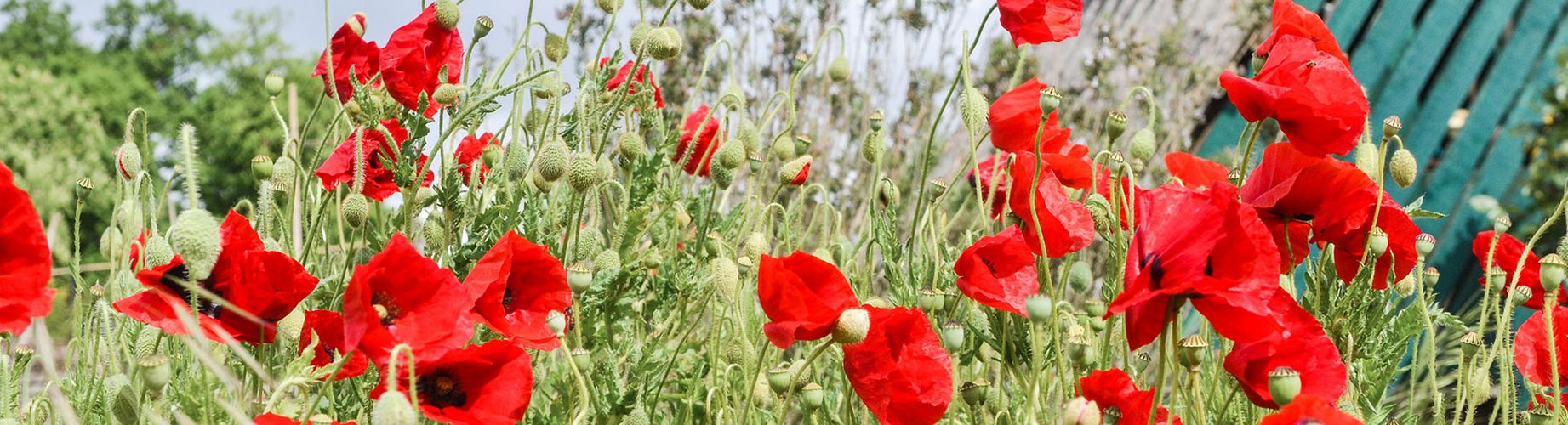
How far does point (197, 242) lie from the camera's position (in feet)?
2.54

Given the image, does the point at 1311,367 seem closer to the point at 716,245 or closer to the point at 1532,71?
the point at 716,245

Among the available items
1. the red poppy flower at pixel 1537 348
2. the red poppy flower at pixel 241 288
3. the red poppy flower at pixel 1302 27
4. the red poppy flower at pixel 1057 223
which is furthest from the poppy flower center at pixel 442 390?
the red poppy flower at pixel 1537 348

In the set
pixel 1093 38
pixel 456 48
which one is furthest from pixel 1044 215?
pixel 1093 38

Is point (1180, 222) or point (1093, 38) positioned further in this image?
point (1093, 38)

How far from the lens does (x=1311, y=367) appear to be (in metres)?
0.89

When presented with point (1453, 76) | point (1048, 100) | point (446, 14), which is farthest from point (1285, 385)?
point (1453, 76)

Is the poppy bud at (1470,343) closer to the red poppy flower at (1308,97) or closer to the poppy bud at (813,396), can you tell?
the red poppy flower at (1308,97)

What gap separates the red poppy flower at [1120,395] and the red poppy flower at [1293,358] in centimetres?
10

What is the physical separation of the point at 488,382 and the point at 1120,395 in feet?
1.56

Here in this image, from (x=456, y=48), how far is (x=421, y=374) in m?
0.52

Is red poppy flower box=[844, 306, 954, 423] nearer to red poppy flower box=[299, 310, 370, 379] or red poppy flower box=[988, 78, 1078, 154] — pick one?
red poppy flower box=[988, 78, 1078, 154]

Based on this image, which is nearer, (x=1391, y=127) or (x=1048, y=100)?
(x=1048, y=100)

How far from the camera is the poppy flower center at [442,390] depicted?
3.10 feet

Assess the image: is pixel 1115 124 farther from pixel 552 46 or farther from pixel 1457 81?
A: pixel 1457 81
